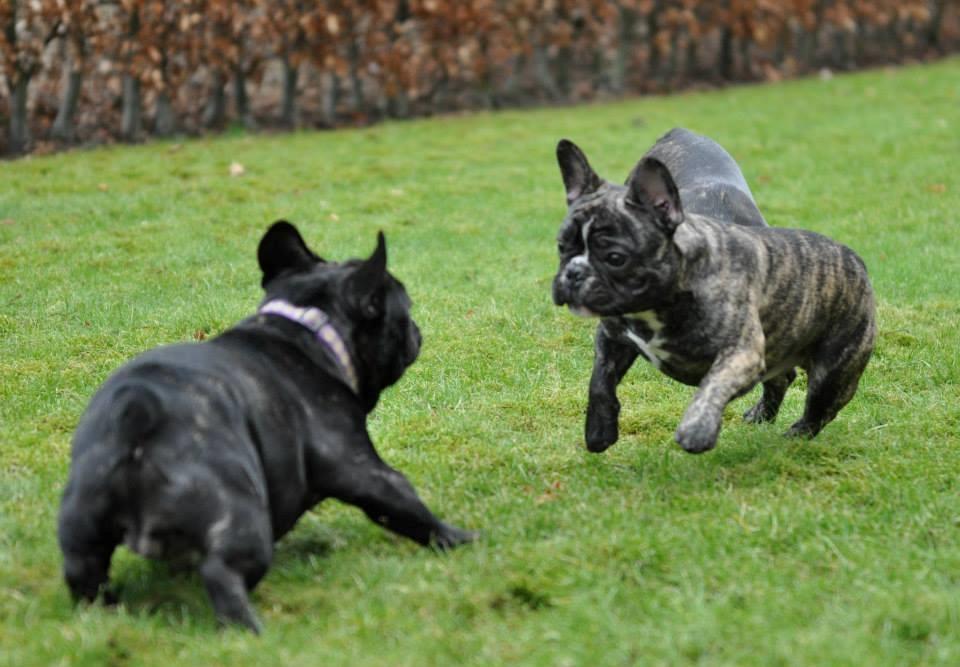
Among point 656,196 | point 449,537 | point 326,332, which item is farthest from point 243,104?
point 449,537

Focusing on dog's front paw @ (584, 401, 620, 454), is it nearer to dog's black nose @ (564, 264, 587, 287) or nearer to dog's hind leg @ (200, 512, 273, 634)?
dog's black nose @ (564, 264, 587, 287)

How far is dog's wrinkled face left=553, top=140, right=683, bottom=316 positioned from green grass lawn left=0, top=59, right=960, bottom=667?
0.83m

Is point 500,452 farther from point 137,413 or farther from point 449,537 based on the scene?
point 137,413

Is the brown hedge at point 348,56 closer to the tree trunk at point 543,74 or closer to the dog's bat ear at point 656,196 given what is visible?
the tree trunk at point 543,74

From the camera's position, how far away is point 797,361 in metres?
6.27

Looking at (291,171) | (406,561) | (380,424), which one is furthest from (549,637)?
(291,171)

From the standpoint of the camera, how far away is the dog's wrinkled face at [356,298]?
4.95 m

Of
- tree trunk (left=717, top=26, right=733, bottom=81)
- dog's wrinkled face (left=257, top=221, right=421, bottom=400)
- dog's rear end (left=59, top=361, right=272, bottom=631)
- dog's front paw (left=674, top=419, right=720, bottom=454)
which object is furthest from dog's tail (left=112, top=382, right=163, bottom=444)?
tree trunk (left=717, top=26, right=733, bottom=81)

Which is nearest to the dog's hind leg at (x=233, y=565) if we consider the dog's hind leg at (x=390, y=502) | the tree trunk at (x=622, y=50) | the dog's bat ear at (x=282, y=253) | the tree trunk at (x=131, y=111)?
the dog's hind leg at (x=390, y=502)

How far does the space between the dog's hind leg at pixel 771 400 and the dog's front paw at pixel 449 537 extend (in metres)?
2.28

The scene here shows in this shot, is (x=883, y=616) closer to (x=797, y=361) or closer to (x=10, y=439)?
(x=797, y=361)

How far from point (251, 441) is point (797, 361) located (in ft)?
9.53

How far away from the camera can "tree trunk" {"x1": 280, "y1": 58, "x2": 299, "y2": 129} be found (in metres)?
15.6

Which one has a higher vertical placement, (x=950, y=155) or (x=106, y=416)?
(x=106, y=416)
